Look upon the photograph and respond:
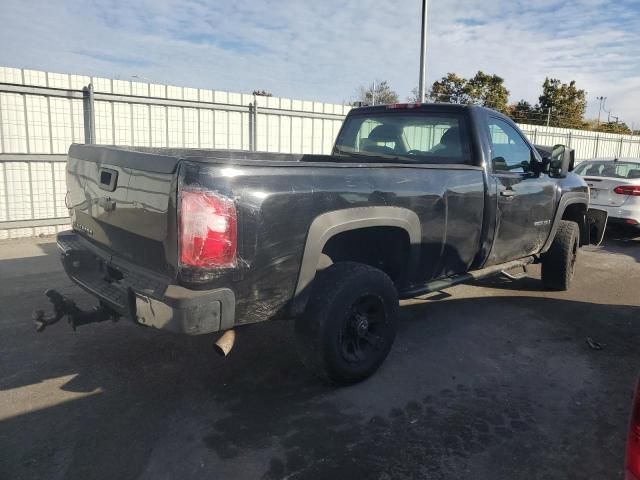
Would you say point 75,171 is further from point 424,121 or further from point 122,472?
point 424,121

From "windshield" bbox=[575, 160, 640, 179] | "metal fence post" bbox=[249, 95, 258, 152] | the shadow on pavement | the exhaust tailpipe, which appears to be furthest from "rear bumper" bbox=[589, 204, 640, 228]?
the exhaust tailpipe

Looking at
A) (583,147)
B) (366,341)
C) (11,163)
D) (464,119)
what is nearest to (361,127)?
(464,119)

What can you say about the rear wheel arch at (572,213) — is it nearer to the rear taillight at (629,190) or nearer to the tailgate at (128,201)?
the rear taillight at (629,190)

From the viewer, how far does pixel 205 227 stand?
100 inches

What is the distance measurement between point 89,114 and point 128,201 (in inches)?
250

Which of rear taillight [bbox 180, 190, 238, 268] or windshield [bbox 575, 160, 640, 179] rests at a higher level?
windshield [bbox 575, 160, 640, 179]

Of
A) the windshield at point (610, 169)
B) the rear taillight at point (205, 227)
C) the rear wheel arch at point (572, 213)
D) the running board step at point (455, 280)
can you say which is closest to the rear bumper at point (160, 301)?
the rear taillight at point (205, 227)

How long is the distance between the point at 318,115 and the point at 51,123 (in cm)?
534

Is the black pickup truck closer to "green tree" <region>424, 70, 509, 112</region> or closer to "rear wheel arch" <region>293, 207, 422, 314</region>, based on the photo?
"rear wheel arch" <region>293, 207, 422, 314</region>

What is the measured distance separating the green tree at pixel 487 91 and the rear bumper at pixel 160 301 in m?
28.0

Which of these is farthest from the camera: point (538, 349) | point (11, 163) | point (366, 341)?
point (11, 163)

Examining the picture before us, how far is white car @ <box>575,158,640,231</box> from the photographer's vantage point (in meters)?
8.52

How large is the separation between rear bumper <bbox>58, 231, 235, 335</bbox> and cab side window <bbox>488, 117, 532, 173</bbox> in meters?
2.87

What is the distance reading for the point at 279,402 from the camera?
131 inches
